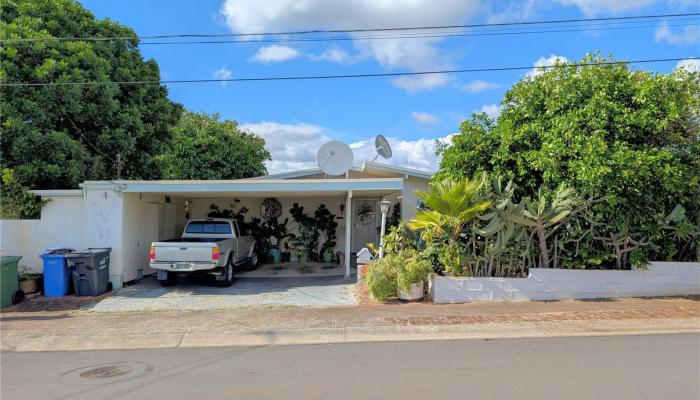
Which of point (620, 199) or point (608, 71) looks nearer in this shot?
point (620, 199)

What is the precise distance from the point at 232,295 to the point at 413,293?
4.19 metres

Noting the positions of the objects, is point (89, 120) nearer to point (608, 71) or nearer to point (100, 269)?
point (100, 269)

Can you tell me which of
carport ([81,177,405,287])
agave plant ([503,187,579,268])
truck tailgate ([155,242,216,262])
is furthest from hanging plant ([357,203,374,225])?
agave plant ([503,187,579,268])

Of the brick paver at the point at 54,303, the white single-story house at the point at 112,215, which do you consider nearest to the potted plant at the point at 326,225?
the white single-story house at the point at 112,215

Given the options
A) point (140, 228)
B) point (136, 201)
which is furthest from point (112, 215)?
point (140, 228)

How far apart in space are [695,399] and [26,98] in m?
16.0

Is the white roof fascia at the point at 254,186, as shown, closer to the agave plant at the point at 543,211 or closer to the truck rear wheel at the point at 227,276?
the truck rear wheel at the point at 227,276

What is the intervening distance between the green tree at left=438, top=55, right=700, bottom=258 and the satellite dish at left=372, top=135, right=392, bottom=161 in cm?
438

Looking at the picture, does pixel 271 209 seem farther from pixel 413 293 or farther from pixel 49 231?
pixel 413 293

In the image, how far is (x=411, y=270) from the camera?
9820 mm

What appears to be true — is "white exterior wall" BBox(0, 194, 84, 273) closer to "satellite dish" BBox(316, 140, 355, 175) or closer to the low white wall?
"satellite dish" BBox(316, 140, 355, 175)

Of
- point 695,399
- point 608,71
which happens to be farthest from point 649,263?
point 695,399

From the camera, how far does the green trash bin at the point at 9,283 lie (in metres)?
10.0

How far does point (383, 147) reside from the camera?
50.0 ft
